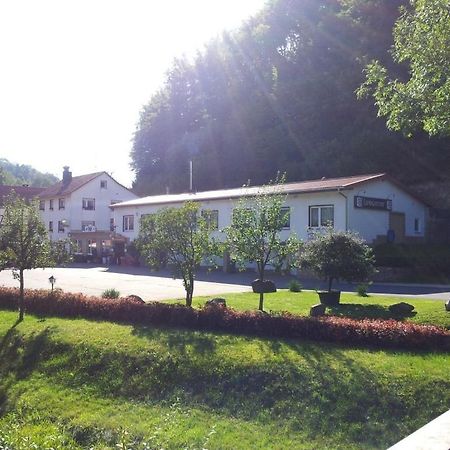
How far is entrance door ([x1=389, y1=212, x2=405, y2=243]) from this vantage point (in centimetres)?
3070

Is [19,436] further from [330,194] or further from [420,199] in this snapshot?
[420,199]

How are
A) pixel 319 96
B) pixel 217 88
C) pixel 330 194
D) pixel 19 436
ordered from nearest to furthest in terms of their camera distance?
pixel 19 436
pixel 330 194
pixel 319 96
pixel 217 88

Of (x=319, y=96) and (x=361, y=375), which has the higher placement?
(x=319, y=96)

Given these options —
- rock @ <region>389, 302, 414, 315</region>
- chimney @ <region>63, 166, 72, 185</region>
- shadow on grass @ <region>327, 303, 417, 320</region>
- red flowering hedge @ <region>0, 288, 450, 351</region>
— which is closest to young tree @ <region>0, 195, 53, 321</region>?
red flowering hedge @ <region>0, 288, 450, 351</region>

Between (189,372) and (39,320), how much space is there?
19.7ft

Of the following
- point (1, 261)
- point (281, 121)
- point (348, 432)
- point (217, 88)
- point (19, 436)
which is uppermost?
point (217, 88)

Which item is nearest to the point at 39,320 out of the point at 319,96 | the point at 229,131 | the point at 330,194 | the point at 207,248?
the point at 207,248

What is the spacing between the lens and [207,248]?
13.7m

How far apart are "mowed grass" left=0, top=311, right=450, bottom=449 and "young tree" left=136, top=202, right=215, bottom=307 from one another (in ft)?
8.96

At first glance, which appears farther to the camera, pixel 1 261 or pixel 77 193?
pixel 77 193

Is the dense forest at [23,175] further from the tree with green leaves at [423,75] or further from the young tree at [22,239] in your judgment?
the tree with green leaves at [423,75]

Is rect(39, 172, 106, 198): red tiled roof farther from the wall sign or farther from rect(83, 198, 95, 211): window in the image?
the wall sign

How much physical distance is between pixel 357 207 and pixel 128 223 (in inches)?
812

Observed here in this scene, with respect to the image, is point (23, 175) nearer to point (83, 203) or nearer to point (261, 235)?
point (83, 203)
